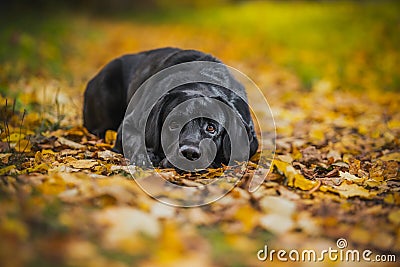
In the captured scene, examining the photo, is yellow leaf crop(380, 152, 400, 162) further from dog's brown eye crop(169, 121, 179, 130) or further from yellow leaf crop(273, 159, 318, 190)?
dog's brown eye crop(169, 121, 179, 130)

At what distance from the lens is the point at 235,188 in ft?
11.3

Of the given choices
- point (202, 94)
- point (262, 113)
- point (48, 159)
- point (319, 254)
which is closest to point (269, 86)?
point (262, 113)

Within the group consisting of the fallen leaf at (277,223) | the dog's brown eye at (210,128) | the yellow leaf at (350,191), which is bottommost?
the fallen leaf at (277,223)

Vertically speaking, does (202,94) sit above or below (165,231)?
above

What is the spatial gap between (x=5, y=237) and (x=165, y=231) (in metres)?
0.79

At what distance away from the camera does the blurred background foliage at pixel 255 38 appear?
897 cm

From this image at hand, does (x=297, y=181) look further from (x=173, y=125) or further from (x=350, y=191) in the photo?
(x=173, y=125)

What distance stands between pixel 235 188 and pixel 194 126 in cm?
70

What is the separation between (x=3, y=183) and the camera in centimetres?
303

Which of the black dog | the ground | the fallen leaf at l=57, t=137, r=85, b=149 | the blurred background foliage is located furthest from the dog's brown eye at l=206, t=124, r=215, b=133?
the blurred background foliage

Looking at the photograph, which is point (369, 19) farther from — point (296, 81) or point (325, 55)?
point (296, 81)

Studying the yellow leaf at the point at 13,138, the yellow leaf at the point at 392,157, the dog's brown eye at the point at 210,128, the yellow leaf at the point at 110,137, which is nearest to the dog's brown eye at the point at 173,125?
the dog's brown eye at the point at 210,128

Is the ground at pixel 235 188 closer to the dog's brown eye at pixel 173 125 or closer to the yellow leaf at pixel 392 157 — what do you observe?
the yellow leaf at pixel 392 157

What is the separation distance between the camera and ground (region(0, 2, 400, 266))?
95.2 inches
